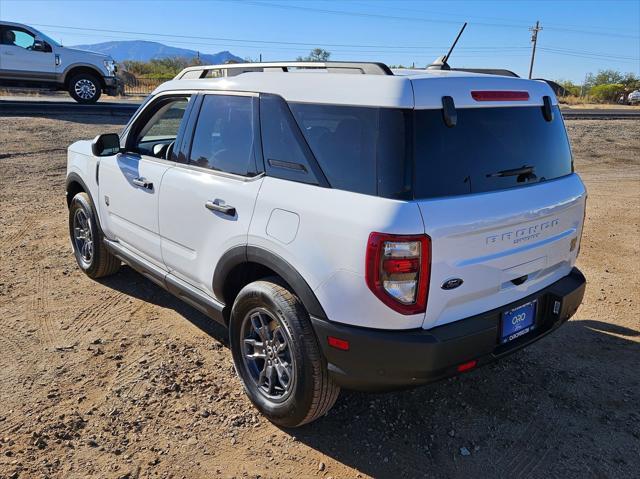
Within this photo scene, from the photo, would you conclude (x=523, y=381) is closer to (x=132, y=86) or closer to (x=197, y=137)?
(x=197, y=137)

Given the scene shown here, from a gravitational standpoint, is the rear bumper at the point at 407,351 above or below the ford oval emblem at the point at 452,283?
below

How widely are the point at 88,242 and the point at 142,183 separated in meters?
1.54

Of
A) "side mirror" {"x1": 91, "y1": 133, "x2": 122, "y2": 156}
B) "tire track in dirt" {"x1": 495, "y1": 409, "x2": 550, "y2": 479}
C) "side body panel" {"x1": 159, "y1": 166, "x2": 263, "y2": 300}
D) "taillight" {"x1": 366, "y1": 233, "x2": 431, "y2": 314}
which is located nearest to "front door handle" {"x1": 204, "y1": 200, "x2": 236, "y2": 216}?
"side body panel" {"x1": 159, "y1": 166, "x2": 263, "y2": 300}

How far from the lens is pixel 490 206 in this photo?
253 centimetres

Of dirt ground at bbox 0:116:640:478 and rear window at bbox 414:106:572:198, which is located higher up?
rear window at bbox 414:106:572:198

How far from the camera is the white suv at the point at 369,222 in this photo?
7.75 feet

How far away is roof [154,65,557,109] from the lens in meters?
2.39

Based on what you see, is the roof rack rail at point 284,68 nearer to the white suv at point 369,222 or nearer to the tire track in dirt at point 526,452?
the white suv at point 369,222

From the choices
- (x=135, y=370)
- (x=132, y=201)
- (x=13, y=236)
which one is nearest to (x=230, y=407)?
(x=135, y=370)

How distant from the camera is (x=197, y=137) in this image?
3.51 m

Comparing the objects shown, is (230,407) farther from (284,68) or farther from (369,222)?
(284,68)

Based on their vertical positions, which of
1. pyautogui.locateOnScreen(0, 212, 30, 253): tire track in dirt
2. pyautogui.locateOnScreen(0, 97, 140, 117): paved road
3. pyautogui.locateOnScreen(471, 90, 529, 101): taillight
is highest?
pyautogui.locateOnScreen(471, 90, 529, 101): taillight

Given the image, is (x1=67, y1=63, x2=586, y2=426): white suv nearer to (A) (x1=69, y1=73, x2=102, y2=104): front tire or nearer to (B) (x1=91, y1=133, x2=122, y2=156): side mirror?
(B) (x1=91, y1=133, x2=122, y2=156): side mirror

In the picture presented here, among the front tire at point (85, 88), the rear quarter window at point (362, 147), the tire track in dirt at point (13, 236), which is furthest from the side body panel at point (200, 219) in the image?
the front tire at point (85, 88)
